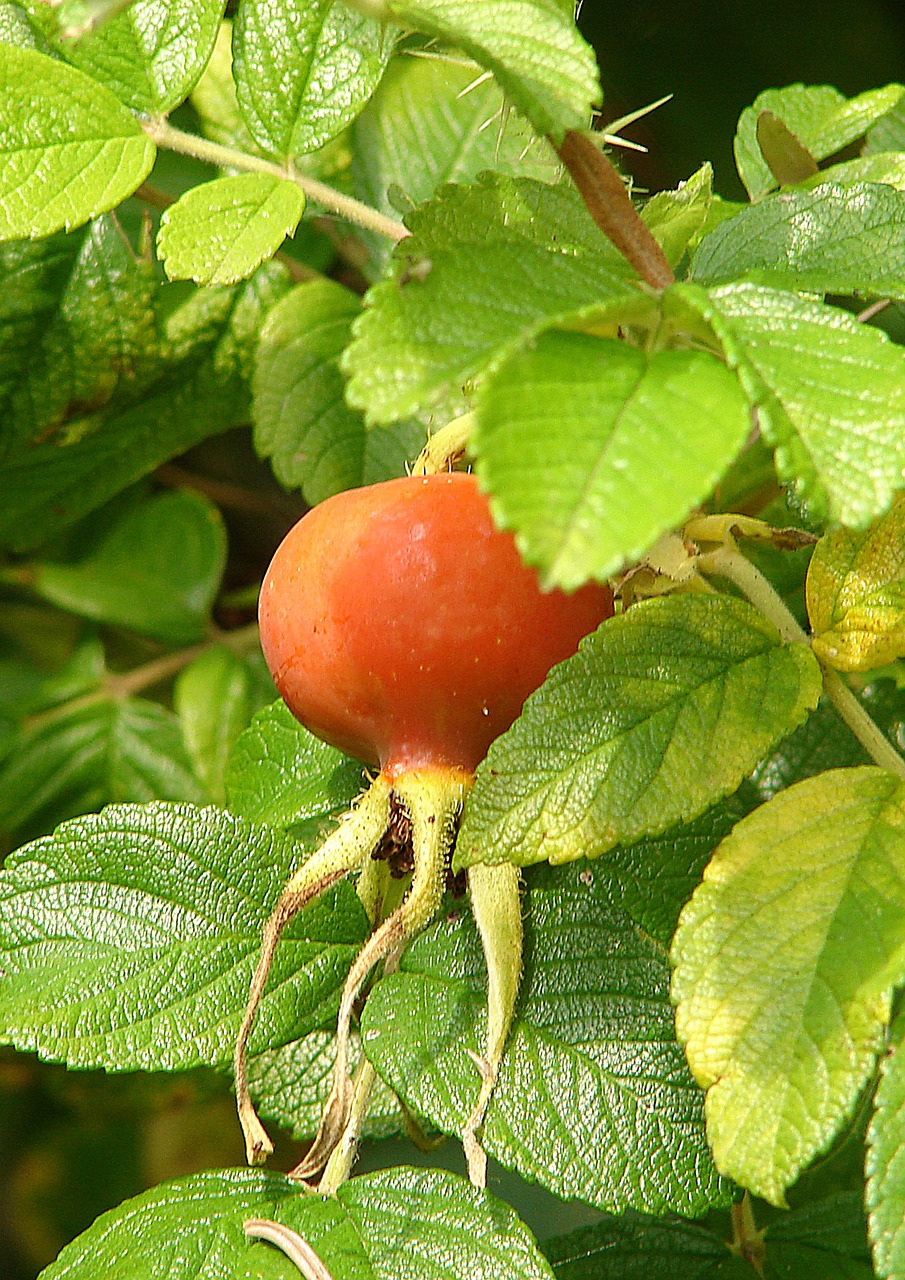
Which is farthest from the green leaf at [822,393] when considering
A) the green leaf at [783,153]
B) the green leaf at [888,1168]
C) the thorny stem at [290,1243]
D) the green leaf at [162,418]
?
the green leaf at [162,418]

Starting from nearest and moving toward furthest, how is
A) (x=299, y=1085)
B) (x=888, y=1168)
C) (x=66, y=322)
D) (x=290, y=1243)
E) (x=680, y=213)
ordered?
(x=888, y=1168) → (x=290, y=1243) → (x=680, y=213) → (x=299, y=1085) → (x=66, y=322)

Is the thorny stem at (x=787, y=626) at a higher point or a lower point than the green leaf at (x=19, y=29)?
lower

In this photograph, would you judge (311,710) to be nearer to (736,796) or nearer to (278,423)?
(736,796)

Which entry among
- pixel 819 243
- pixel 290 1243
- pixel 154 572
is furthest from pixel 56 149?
pixel 154 572

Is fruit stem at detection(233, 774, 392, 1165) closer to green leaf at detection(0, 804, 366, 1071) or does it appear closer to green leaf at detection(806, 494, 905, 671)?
green leaf at detection(0, 804, 366, 1071)

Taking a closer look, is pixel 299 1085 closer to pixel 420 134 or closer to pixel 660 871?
pixel 660 871

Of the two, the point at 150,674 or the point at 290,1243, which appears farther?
the point at 150,674

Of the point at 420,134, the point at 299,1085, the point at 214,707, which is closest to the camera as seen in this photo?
the point at 299,1085

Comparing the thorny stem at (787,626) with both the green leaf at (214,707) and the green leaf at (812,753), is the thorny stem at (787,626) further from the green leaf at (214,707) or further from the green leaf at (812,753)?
the green leaf at (214,707)
